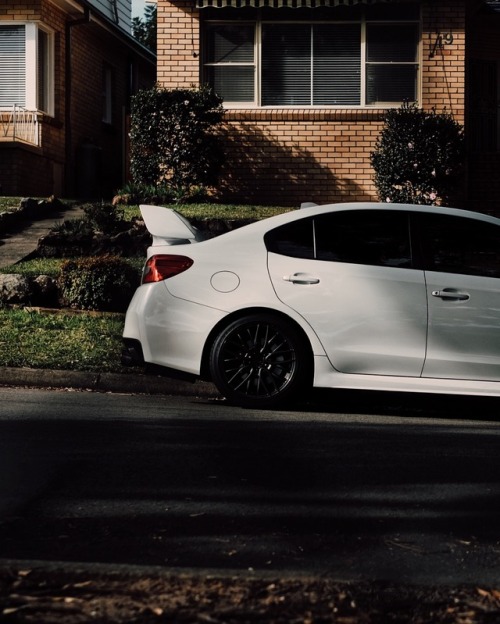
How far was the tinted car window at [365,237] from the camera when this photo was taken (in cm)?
873

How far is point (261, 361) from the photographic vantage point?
8.73 meters

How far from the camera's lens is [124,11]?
102ft

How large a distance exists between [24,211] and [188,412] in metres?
10.3

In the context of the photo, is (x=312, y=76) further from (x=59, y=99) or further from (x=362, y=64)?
(x=59, y=99)

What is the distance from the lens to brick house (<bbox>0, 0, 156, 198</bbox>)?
23.0m

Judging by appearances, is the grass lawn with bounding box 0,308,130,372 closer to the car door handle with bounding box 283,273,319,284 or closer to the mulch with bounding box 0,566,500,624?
the car door handle with bounding box 283,273,319,284

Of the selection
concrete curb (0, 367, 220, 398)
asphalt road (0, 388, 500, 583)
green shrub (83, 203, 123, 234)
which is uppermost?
green shrub (83, 203, 123, 234)

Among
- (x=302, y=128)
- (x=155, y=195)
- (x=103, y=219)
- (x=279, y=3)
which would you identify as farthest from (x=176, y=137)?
(x=103, y=219)

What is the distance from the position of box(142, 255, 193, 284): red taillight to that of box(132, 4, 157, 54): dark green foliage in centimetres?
5169

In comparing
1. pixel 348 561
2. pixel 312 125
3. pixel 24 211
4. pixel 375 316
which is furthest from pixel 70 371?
pixel 312 125

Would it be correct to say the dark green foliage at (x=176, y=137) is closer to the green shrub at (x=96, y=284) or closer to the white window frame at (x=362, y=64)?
the white window frame at (x=362, y=64)

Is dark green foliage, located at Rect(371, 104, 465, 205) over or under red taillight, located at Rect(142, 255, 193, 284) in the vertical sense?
over

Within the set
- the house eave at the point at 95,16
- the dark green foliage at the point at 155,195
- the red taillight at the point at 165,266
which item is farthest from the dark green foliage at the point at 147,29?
the red taillight at the point at 165,266

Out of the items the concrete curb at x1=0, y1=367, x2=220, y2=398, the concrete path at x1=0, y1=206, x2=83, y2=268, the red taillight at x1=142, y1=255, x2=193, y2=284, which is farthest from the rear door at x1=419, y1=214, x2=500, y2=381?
the concrete path at x1=0, y1=206, x2=83, y2=268
